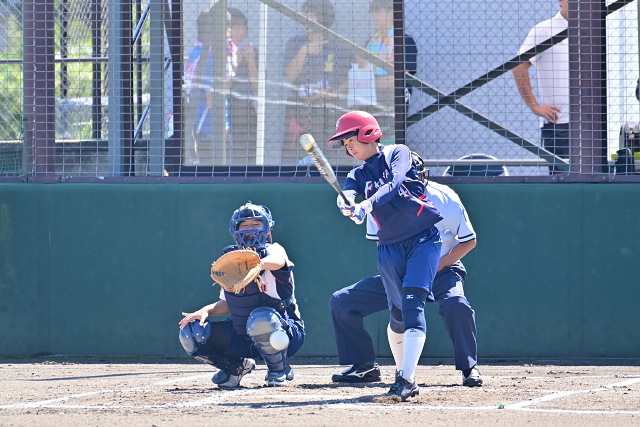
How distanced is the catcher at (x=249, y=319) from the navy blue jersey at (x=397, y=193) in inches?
26.3

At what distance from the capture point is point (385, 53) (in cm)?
736

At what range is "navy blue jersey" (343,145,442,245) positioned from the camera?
4379 mm

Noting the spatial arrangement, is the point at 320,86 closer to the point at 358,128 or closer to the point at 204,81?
the point at 204,81

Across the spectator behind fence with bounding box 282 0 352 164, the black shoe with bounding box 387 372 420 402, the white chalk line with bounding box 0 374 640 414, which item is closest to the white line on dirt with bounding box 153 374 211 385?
the white chalk line with bounding box 0 374 640 414

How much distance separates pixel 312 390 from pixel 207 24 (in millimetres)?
4068

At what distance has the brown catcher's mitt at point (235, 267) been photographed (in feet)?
15.1

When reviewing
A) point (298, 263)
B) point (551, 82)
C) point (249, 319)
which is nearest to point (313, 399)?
point (249, 319)

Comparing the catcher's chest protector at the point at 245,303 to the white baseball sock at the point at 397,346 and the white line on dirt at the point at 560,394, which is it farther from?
the white line on dirt at the point at 560,394

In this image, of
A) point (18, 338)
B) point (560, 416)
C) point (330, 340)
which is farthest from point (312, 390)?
point (18, 338)

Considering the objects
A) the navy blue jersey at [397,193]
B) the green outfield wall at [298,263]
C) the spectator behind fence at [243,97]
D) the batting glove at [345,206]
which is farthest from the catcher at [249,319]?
the spectator behind fence at [243,97]

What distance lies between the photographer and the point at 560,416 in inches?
144

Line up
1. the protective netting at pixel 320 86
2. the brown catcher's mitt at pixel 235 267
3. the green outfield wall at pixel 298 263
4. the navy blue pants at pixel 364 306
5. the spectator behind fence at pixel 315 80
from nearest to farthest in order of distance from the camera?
1. the brown catcher's mitt at pixel 235 267
2. the navy blue pants at pixel 364 306
3. the green outfield wall at pixel 298 263
4. the protective netting at pixel 320 86
5. the spectator behind fence at pixel 315 80

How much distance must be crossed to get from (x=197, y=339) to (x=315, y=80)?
335cm

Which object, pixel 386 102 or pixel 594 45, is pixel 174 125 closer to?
pixel 386 102
